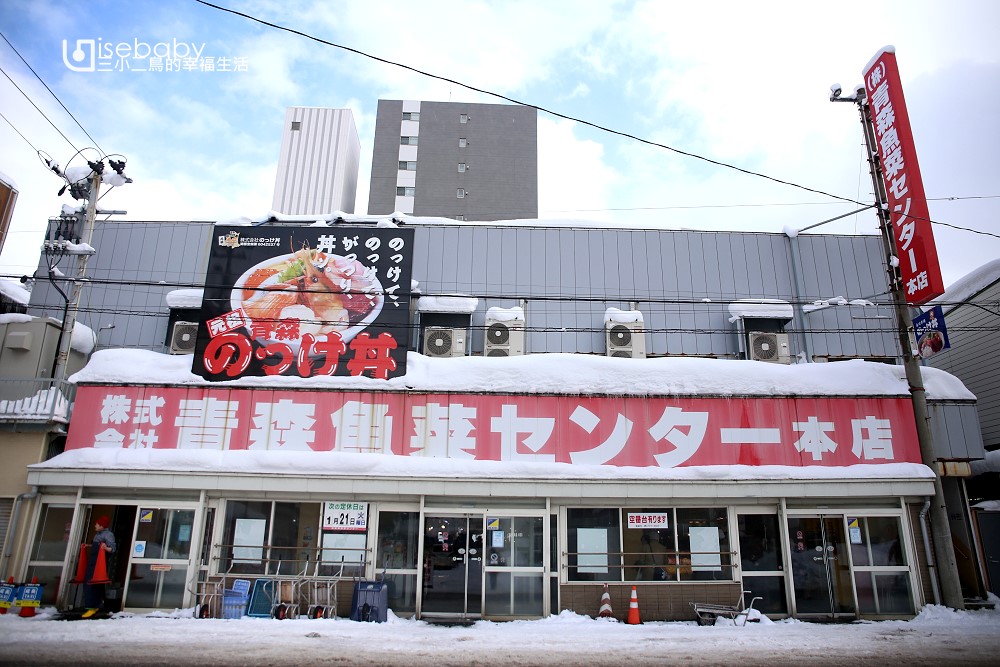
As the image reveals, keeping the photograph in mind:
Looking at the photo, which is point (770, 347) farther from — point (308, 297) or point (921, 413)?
point (308, 297)

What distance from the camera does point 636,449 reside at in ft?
44.5

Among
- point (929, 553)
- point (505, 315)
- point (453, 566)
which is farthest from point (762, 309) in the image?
point (453, 566)

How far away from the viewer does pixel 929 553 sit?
13.3 metres

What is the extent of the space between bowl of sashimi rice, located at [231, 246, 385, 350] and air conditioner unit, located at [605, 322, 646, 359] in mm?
6027

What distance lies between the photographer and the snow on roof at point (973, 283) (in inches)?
726

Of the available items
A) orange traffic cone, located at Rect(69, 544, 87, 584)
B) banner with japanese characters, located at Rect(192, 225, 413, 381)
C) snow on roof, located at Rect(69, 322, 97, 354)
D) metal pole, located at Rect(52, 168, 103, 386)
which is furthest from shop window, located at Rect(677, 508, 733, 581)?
snow on roof, located at Rect(69, 322, 97, 354)

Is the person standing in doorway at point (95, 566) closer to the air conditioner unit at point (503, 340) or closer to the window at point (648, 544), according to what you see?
the air conditioner unit at point (503, 340)

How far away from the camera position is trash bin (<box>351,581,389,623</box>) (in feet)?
39.8

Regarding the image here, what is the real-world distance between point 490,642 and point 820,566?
765cm

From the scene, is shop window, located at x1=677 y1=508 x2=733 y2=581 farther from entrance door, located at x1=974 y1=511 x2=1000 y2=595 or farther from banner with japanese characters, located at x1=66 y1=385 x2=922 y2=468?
entrance door, located at x1=974 y1=511 x2=1000 y2=595

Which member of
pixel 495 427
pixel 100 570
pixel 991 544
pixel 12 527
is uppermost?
pixel 495 427

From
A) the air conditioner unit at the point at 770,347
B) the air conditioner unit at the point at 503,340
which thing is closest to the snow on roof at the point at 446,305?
the air conditioner unit at the point at 503,340

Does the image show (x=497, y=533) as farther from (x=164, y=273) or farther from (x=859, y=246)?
(x=859, y=246)

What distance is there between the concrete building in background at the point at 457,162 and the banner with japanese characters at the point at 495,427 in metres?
30.7
